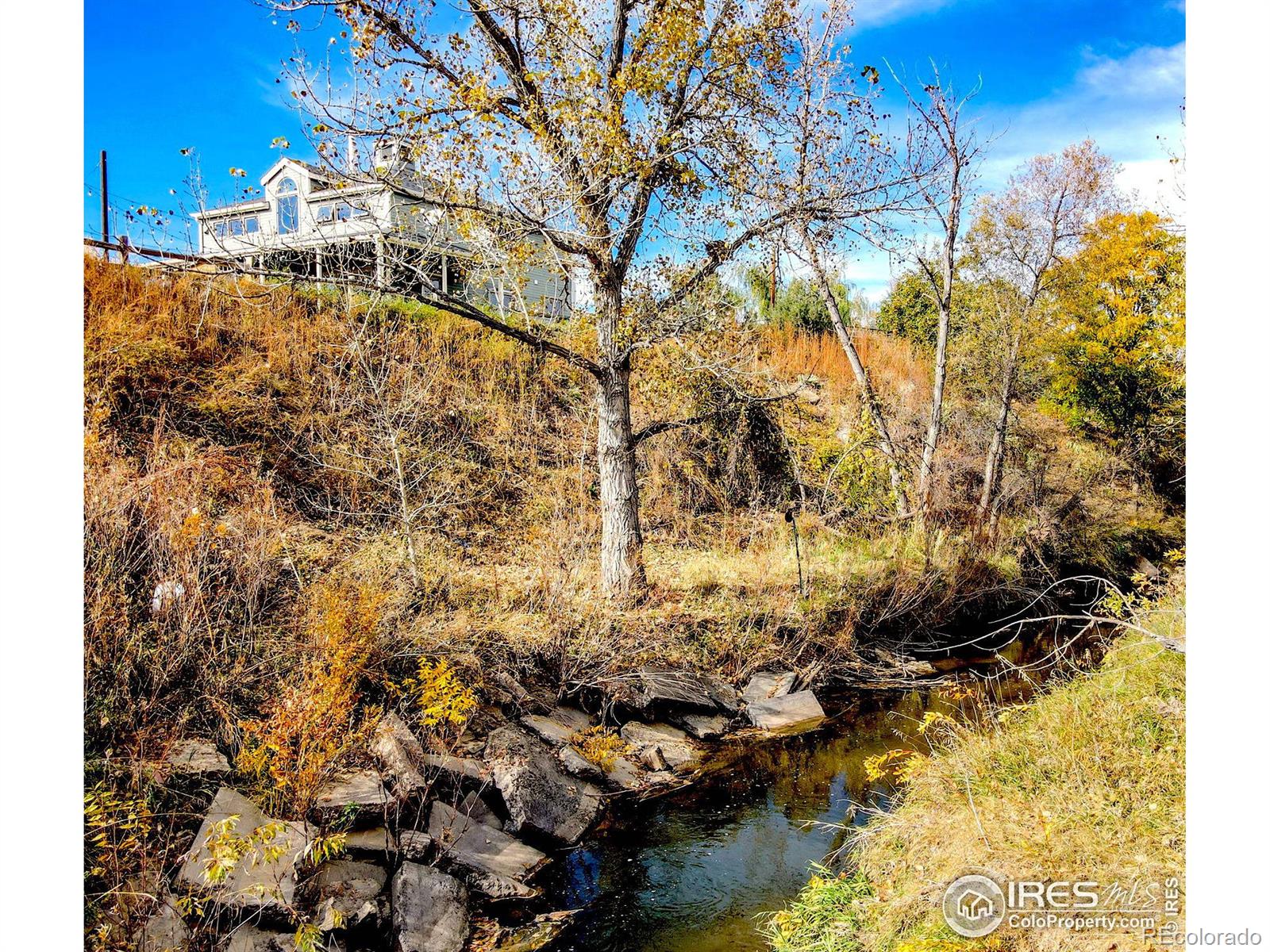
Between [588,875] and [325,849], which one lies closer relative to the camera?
[325,849]

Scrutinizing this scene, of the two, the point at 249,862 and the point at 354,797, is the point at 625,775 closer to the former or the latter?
the point at 354,797

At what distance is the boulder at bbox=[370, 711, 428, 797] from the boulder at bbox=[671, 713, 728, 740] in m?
2.99

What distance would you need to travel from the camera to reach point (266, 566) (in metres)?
6.49

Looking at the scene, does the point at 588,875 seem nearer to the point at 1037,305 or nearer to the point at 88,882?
the point at 88,882

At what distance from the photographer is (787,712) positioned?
8109 millimetres

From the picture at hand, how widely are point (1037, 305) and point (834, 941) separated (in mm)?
16766

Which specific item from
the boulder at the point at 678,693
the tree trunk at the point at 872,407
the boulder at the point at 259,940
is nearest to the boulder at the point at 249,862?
the boulder at the point at 259,940

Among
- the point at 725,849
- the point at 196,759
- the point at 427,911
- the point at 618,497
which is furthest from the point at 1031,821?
the point at 618,497

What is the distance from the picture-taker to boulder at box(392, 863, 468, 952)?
14.7ft

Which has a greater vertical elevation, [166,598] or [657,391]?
[657,391]
